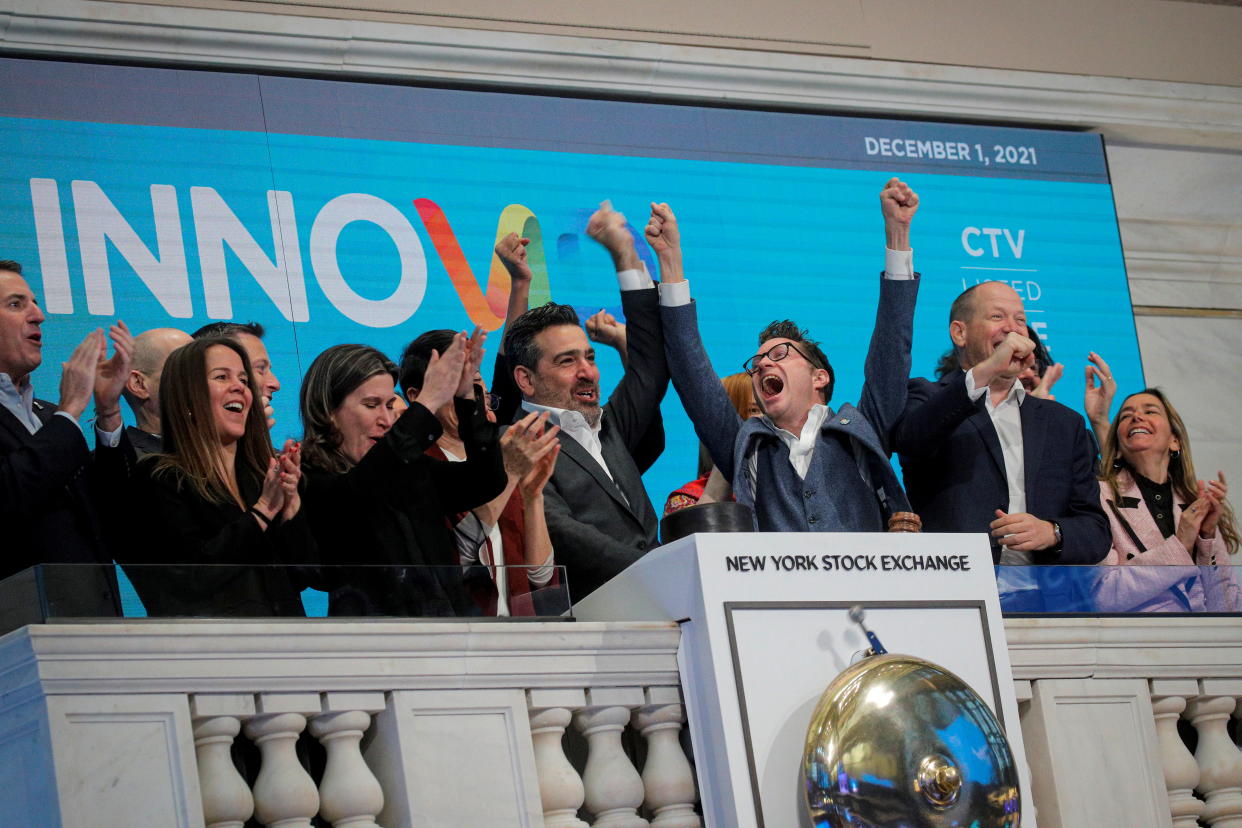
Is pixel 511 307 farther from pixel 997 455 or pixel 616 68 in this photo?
pixel 616 68

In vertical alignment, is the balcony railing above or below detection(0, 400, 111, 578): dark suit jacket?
below

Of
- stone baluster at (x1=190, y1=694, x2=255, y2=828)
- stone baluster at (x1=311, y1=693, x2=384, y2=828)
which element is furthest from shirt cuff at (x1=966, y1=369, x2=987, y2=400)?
stone baluster at (x1=190, y1=694, x2=255, y2=828)

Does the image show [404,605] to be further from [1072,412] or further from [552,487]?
[1072,412]

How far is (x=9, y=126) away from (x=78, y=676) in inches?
120

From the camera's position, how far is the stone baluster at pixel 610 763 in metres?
2.26

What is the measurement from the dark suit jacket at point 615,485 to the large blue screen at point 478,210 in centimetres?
104

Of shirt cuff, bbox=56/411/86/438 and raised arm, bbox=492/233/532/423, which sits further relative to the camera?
raised arm, bbox=492/233/532/423

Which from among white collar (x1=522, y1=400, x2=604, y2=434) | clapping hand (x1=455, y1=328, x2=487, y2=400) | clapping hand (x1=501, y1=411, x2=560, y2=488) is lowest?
clapping hand (x1=501, y1=411, x2=560, y2=488)

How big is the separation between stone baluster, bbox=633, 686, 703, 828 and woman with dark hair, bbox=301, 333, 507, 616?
1.37 ft

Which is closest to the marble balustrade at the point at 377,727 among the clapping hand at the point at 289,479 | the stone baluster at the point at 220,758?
the stone baluster at the point at 220,758

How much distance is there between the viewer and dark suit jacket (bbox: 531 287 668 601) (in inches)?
129

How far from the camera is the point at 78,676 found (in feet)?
6.39

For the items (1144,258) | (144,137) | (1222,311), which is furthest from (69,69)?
(1222,311)

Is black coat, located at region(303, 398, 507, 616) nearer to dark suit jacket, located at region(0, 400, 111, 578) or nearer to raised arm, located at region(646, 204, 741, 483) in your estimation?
dark suit jacket, located at region(0, 400, 111, 578)
